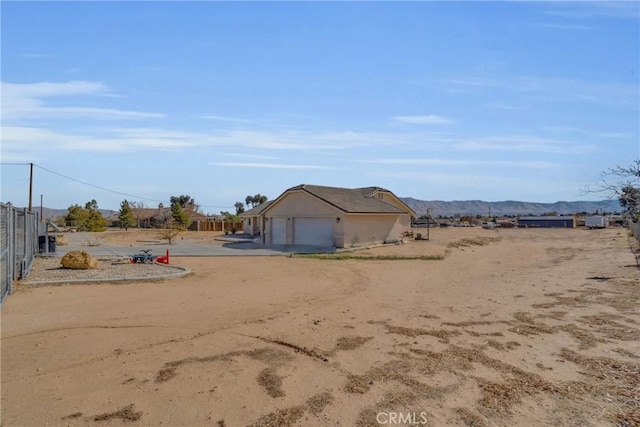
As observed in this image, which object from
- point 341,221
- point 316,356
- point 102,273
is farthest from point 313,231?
point 316,356

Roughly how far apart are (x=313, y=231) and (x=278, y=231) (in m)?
3.36

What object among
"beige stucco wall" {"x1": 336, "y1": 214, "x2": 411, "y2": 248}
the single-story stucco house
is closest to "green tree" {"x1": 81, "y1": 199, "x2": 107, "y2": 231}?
the single-story stucco house

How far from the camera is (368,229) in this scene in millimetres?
34250

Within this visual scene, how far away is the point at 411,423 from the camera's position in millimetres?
5168

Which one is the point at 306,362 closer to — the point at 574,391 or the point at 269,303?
the point at 574,391

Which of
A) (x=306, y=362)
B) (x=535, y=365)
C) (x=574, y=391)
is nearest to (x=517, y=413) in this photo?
(x=574, y=391)

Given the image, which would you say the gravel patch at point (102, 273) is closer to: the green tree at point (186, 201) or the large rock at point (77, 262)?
the large rock at point (77, 262)

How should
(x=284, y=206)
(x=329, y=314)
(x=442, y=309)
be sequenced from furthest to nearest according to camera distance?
(x=284, y=206), (x=442, y=309), (x=329, y=314)

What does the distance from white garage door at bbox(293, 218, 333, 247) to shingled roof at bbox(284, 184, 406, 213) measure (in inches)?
59.4

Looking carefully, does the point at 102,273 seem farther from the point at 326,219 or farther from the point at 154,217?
the point at 154,217

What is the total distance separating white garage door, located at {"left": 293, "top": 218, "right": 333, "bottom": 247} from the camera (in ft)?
107

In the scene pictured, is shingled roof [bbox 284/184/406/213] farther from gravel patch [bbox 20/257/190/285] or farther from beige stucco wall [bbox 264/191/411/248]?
gravel patch [bbox 20/257/190/285]

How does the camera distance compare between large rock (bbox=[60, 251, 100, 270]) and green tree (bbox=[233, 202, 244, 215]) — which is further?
green tree (bbox=[233, 202, 244, 215])

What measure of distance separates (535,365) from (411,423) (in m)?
3.01
